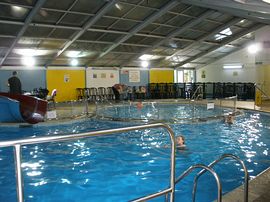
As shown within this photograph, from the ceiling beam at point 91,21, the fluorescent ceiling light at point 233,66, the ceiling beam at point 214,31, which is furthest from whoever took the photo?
the fluorescent ceiling light at point 233,66

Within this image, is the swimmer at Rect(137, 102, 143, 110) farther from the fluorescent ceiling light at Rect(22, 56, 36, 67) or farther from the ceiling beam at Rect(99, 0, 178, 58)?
the fluorescent ceiling light at Rect(22, 56, 36, 67)

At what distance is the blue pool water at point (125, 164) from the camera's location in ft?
14.0

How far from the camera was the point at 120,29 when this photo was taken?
13344 millimetres

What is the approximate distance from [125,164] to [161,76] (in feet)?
52.3

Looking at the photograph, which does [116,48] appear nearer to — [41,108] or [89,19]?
[89,19]

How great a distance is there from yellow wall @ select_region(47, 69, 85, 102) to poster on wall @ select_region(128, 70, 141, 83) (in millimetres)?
3614

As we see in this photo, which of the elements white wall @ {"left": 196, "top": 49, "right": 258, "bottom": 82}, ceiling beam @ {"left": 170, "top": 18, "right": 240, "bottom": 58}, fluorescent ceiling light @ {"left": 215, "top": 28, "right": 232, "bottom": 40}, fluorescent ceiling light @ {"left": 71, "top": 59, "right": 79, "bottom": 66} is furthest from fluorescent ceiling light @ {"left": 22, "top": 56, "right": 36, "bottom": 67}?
white wall @ {"left": 196, "top": 49, "right": 258, "bottom": 82}

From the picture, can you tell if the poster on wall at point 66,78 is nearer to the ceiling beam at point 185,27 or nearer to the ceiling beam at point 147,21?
the ceiling beam at point 147,21

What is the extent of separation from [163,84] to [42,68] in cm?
835

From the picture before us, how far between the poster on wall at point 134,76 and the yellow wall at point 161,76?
3.92 ft

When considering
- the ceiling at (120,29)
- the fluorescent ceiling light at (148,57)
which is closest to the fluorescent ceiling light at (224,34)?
the ceiling at (120,29)

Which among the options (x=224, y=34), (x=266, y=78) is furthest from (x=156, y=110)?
(x=224, y=34)

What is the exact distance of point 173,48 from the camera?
17125mm

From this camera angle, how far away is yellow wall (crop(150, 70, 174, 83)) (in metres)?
20.4
